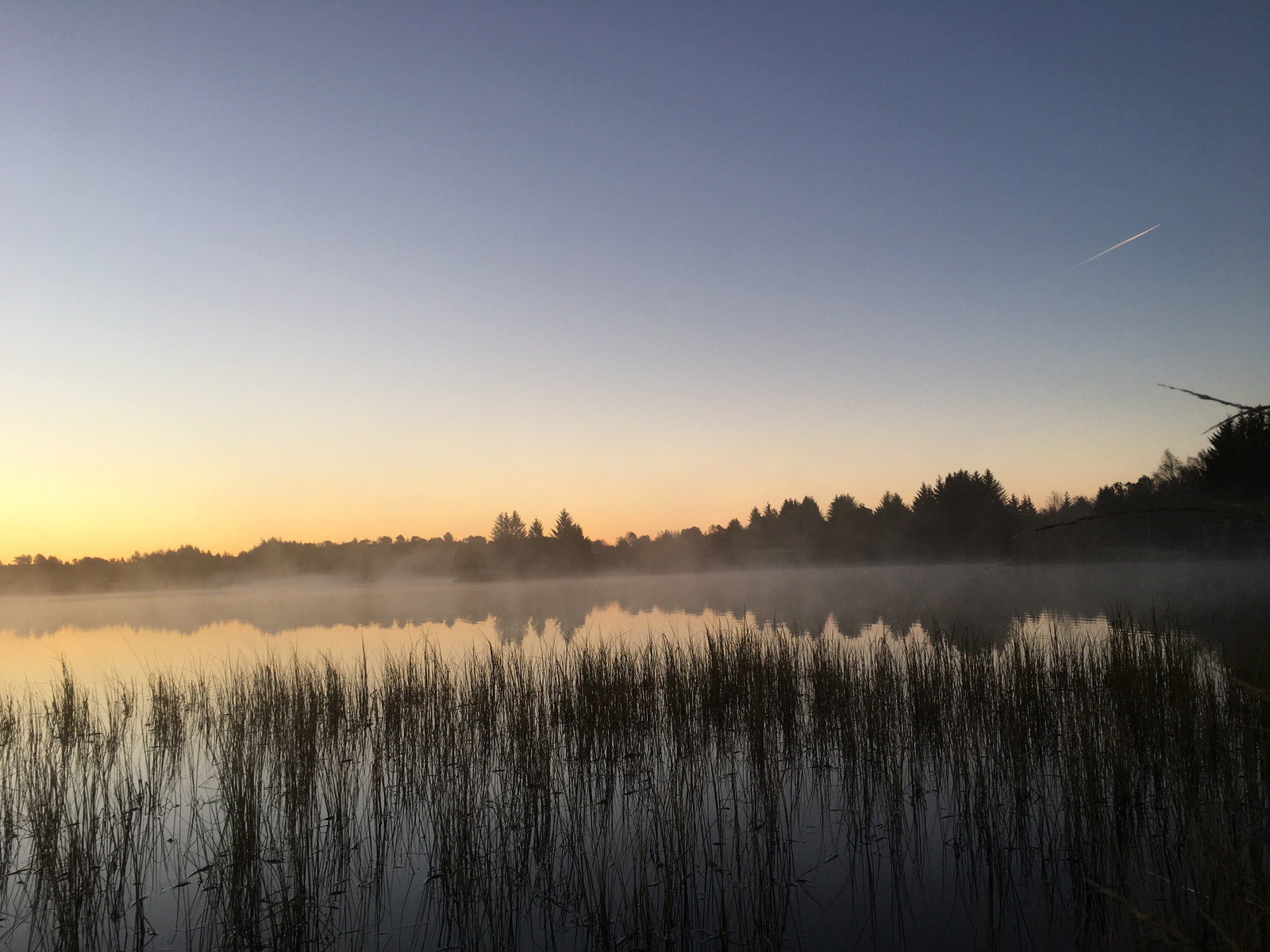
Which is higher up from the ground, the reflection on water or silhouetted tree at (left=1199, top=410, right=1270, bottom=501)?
silhouetted tree at (left=1199, top=410, right=1270, bottom=501)

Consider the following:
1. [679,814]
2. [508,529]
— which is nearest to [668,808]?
[679,814]

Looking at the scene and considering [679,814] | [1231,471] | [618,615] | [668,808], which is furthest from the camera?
[1231,471]

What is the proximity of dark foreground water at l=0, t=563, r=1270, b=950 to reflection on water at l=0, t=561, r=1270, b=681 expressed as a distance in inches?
79.7

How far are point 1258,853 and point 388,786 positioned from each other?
17.9ft

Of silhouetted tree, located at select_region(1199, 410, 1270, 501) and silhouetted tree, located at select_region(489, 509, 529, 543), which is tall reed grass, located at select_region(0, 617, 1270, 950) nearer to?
silhouetted tree, located at select_region(1199, 410, 1270, 501)

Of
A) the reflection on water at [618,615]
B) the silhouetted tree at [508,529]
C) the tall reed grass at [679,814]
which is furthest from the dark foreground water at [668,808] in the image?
the silhouetted tree at [508,529]

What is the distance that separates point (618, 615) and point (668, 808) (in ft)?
59.0

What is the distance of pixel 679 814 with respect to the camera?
12.9ft

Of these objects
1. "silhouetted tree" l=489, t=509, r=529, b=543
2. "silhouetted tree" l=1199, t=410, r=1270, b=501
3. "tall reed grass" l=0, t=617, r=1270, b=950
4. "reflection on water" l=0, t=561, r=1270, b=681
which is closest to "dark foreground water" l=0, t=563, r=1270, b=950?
"tall reed grass" l=0, t=617, r=1270, b=950

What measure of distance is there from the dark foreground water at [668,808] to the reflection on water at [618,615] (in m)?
2.02

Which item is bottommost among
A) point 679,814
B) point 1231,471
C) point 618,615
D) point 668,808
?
point 618,615

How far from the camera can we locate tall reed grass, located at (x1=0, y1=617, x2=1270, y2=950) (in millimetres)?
3332

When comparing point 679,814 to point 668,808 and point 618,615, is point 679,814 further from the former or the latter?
point 618,615

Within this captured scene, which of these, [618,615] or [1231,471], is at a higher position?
[1231,471]
